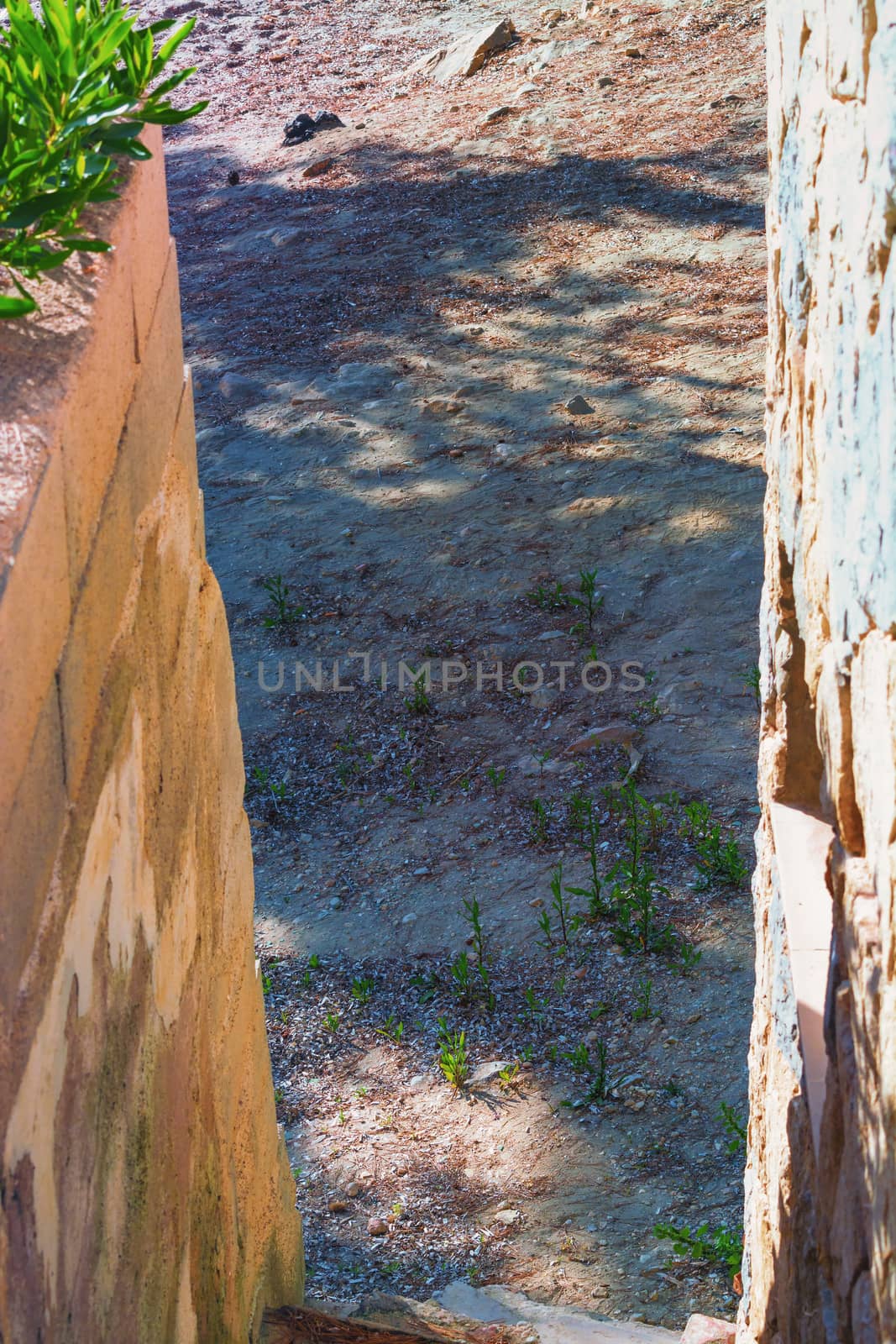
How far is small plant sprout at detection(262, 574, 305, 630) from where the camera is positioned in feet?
17.1

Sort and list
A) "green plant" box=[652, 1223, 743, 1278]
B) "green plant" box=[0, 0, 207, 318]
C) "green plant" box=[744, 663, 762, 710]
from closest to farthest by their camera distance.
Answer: "green plant" box=[0, 0, 207, 318]
"green plant" box=[652, 1223, 743, 1278]
"green plant" box=[744, 663, 762, 710]

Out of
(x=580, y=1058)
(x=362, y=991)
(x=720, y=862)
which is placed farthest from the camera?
(x=720, y=862)

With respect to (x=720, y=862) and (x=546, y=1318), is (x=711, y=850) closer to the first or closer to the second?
(x=720, y=862)

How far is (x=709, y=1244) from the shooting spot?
9.05 ft

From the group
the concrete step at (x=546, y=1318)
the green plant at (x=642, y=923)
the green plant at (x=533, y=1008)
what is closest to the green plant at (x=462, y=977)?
the green plant at (x=533, y=1008)

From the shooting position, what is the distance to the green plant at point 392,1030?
355 cm

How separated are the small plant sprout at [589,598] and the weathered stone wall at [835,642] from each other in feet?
9.57

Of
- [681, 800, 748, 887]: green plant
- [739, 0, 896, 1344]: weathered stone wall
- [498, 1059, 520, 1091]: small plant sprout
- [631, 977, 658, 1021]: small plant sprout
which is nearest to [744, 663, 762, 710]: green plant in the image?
[681, 800, 748, 887]: green plant

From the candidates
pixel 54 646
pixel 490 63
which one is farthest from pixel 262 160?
pixel 54 646

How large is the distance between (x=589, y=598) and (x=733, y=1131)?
7.61ft

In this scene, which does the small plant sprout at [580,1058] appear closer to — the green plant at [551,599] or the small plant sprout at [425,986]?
the small plant sprout at [425,986]

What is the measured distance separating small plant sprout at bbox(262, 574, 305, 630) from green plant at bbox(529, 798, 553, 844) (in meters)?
1.51

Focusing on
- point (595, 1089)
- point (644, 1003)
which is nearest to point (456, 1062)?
point (595, 1089)

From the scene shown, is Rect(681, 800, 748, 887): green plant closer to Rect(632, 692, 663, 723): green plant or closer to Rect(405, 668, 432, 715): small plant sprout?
Rect(632, 692, 663, 723): green plant
